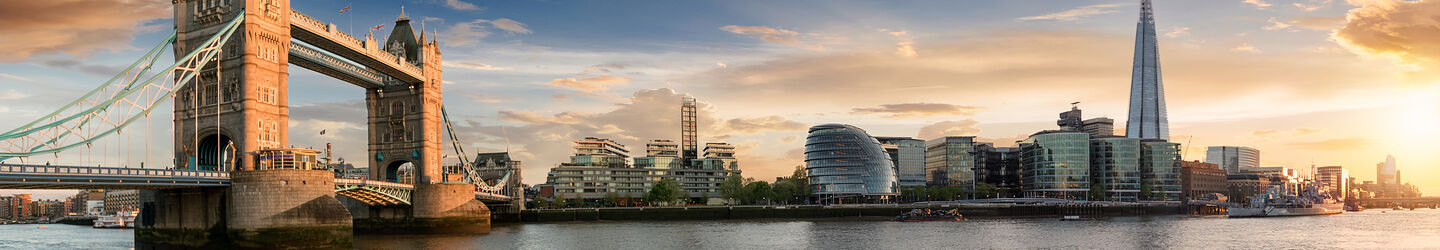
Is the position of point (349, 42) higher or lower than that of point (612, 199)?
higher

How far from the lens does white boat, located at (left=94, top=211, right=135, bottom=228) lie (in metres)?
137

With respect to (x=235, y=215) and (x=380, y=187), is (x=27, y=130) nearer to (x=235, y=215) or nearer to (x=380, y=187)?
(x=235, y=215)

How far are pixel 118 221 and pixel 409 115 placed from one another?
70.2 meters

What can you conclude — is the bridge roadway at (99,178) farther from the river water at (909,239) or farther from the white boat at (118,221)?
the white boat at (118,221)

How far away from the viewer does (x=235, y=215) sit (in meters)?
60.4

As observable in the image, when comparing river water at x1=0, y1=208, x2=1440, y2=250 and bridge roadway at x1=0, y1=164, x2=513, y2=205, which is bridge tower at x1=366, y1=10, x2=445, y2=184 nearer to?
river water at x1=0, y1=208, x2=1440, y2=250

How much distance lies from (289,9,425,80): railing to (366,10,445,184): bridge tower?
8.48 ft

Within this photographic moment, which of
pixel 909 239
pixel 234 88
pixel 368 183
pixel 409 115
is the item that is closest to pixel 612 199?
pixel 409 115

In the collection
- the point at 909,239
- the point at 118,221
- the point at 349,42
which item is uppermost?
the point at 349,42

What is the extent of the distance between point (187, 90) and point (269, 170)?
12415 millimetres

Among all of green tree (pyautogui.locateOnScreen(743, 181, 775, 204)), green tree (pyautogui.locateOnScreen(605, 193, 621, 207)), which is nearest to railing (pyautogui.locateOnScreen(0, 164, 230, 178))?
green tree (pyautogui.locateOnScreen(605, 193, 621, 207))

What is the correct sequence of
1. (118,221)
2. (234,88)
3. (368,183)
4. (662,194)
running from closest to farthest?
(234,88)
(368,183)
(118,221)
(662,194)

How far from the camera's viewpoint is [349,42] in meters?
79.1

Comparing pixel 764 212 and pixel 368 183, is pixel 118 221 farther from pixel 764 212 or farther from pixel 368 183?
pixel 764 212
